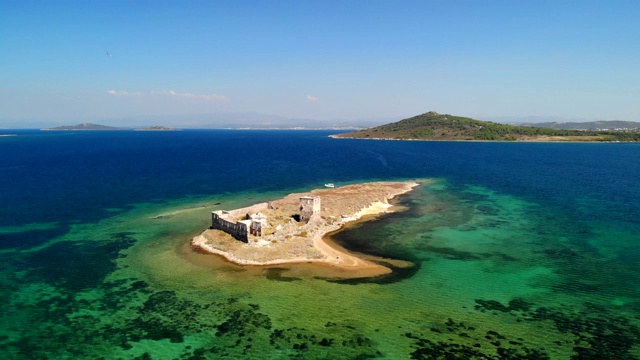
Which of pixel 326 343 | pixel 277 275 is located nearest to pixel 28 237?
pixel 277 275

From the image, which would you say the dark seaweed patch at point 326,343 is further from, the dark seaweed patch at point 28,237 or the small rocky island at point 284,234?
the dark seaweed patch at point 28,237

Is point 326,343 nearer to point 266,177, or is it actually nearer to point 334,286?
point 334,286

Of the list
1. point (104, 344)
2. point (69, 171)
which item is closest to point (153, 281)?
point (104, 344)

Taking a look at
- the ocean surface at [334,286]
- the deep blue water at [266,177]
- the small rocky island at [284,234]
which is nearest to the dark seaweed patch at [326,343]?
the ocean surface at [334,286]

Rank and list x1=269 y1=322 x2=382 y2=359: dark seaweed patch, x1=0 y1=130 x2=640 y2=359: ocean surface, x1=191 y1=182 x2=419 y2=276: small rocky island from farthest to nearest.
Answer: x1=191 y1=182 x2=419 y2=276: small rocky island, x1=0 y1=130 x2=640 y2=359: ocean surface, x1=269 y1=322 x2=382 y2=359: dark seaweed patch

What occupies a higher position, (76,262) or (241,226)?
(241,226)

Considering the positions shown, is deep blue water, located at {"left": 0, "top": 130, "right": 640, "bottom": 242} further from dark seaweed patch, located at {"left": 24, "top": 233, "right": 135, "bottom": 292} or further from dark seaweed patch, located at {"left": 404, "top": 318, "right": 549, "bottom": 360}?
dark seaweed patch, located at {"left": 404, "top": 318, "right": 549, "bottom": 360}

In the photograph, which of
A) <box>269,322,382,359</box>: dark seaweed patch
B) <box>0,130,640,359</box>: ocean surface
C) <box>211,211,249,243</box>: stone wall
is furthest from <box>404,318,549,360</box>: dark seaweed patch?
<box>211,211,249,243</box>: stone wall
